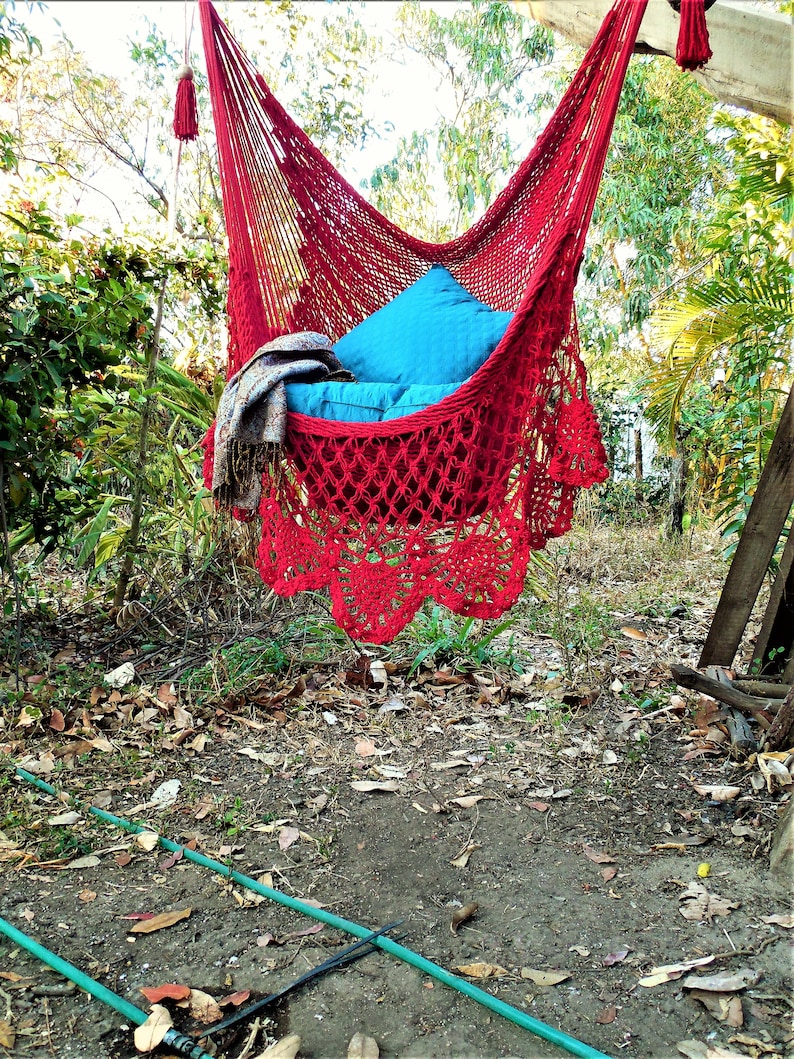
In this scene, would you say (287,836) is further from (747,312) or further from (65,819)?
(747,312)

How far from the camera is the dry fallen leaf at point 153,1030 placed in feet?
3.14

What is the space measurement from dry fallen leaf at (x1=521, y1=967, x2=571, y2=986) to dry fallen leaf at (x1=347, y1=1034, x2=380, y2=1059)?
9.8 inches

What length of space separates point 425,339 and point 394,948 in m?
1.13

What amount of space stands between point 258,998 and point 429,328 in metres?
1.24

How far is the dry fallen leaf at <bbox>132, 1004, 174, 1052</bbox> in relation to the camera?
3.14 ft

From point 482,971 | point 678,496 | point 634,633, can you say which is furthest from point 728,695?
point 678,496

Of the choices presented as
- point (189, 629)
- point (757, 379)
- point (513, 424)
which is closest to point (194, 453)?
point (189, 629)

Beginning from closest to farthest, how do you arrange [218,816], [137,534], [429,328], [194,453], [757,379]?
1. [218,816]
2. [429,328]
3. [757,379]
4. [137,534]
5. [194,453]

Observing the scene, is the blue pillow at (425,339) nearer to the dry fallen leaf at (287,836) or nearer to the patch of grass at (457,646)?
the patch of grass at (457,646)

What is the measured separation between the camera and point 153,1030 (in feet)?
3.20

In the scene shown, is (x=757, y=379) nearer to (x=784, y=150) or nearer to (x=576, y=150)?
(x=784, y=150)

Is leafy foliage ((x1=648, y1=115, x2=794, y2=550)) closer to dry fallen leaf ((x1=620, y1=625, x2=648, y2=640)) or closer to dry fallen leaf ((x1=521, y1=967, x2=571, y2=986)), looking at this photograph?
dry fallen leaf ((x1=620, y1=625, x2=648, y2=640))

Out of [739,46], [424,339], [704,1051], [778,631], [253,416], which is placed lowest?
[704,1051]

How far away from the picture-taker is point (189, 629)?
2.16m
